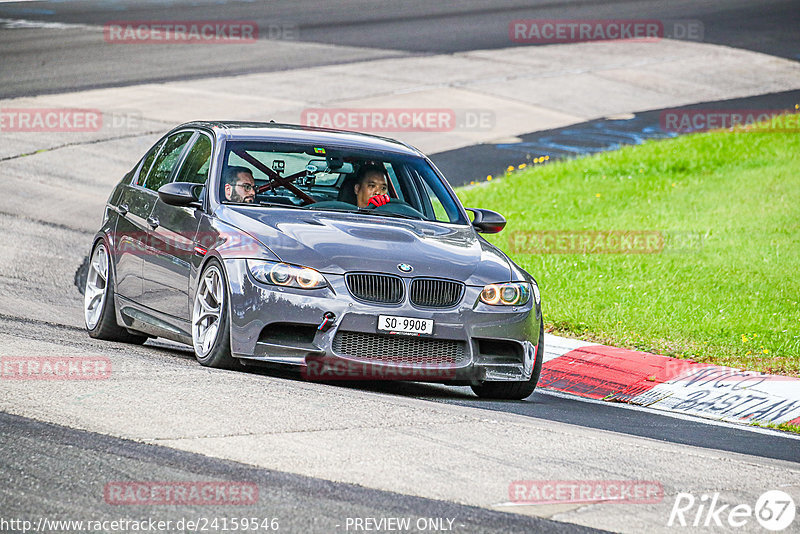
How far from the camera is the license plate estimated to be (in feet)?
25.9

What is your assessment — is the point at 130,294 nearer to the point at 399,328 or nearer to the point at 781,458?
the point at 399,328

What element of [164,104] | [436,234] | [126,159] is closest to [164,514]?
[436,234]

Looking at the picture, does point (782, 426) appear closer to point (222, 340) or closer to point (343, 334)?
point (343, 334)

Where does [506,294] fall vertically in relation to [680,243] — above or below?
above

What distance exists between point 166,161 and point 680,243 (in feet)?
22.7

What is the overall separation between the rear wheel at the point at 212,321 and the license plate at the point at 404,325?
0.95 meters

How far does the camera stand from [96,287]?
10.1 meters

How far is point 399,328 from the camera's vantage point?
26.0 feet

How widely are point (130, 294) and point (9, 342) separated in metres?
1.35

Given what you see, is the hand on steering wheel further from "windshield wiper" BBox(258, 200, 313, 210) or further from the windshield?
"windshield wiper" BBox(258, 200, 313, 210)

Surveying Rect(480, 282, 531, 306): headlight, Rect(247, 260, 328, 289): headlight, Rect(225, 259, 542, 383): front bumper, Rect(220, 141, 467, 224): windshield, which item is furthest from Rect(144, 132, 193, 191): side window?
Rect(480, 282, 531, 306): headlight

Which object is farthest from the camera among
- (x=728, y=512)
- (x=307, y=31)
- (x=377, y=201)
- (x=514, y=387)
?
(x=307, y=31)

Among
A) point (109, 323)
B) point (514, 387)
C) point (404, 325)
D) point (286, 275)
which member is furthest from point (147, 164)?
point (514, 387)

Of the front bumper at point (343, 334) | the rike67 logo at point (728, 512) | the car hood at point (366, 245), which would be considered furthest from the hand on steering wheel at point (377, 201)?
the rike67 logo at point (728, 512)
